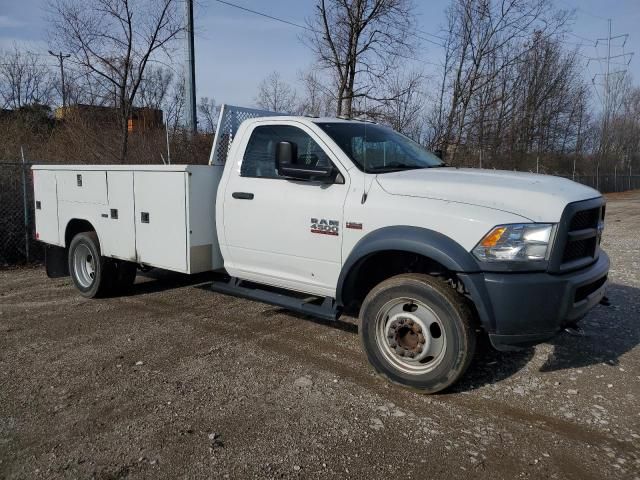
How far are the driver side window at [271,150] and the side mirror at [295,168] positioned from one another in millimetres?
192

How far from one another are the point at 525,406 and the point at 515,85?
2453 cm

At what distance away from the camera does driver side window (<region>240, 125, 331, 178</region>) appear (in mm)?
4725

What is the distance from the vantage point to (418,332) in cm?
398

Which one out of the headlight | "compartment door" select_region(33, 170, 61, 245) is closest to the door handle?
the headlight

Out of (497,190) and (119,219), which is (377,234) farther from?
(119,219)

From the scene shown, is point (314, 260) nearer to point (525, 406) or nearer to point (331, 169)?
point (331, 169)

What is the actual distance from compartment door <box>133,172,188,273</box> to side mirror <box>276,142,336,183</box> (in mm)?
1302

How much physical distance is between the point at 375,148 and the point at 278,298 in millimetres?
1649

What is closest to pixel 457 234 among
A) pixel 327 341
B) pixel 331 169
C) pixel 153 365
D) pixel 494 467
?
pixel 331 169

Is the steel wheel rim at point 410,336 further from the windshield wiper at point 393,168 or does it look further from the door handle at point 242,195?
the door handle at point 242,195

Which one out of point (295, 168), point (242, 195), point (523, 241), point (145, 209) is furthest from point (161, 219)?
point (523, 241)

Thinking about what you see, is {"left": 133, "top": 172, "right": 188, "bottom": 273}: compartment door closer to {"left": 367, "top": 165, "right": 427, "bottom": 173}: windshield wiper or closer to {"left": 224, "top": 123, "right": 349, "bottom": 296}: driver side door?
{"left": 224, "top": 123, "right": 349, "bottom": 296}: driver side door

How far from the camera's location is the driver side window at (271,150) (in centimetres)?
472

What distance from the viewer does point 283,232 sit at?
476cm
